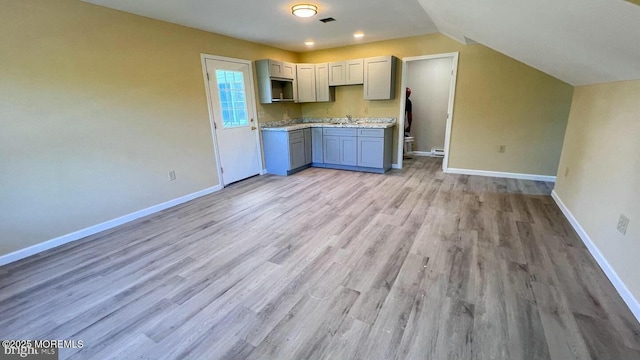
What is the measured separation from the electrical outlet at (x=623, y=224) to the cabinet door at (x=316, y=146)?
14.0 ft

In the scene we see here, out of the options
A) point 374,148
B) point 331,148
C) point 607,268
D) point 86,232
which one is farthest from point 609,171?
point 86,232

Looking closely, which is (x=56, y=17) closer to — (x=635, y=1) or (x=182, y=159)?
(x=182, y=159)

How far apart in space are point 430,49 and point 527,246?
361 cm

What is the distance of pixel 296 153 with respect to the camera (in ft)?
17.1

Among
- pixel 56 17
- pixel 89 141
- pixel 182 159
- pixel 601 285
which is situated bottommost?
pixel 601 285

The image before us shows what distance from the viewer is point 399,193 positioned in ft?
13.1

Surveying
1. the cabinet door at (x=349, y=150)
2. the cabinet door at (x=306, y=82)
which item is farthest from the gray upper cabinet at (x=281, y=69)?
→ the cabinet door at (x=349, y=150)

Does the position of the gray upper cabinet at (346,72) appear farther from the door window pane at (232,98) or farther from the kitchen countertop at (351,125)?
the door window pane at (232,98)

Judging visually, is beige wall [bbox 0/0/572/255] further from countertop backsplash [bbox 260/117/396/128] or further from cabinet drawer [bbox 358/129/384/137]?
cabinet drawer [bbox 358/129/384/137]

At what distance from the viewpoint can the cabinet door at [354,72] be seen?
16.7ft


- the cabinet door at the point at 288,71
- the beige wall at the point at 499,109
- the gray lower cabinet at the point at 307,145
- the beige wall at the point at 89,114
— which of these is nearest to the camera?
the beige wall at the point at 89,114

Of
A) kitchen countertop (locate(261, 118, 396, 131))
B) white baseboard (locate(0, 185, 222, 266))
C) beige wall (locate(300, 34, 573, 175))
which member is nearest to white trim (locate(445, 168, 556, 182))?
beige wall (locate(300, 34, 573, 175))

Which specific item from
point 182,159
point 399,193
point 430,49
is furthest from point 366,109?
point 182,159

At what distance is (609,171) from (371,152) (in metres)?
3.17
